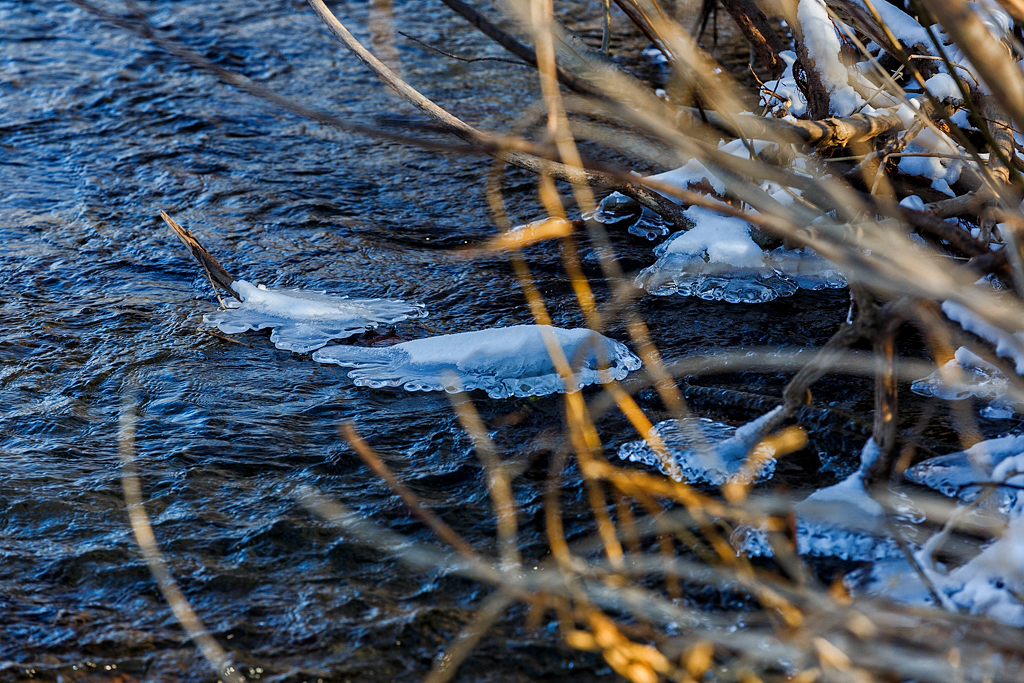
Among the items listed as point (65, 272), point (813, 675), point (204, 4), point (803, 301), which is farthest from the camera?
point (204, 4)

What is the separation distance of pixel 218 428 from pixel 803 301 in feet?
7.17

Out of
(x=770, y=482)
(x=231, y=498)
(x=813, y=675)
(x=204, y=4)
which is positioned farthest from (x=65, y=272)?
(x=204, y=4)

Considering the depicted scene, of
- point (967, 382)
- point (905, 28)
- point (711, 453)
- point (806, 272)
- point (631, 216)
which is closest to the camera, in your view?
point (711, 453)

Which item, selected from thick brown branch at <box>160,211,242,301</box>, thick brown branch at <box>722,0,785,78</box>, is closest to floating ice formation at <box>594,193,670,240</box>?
thick brown branch at <box>722,0,785,78</box>

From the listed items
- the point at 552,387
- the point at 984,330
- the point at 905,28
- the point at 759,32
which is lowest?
the point at 552,387

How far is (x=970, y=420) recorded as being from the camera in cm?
266

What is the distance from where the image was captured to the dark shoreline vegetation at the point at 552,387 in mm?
1865

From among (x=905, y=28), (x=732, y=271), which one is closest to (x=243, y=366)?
(x=732, y=271)

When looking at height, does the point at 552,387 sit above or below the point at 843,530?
below

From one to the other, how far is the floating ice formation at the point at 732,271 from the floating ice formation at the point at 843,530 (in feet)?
4.27

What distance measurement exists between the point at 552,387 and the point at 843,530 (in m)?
1.04

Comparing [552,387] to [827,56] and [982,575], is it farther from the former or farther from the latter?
[827,56]

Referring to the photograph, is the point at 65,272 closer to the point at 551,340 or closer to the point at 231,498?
the point at 231,498

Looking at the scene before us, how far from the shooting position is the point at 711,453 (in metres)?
2.50
